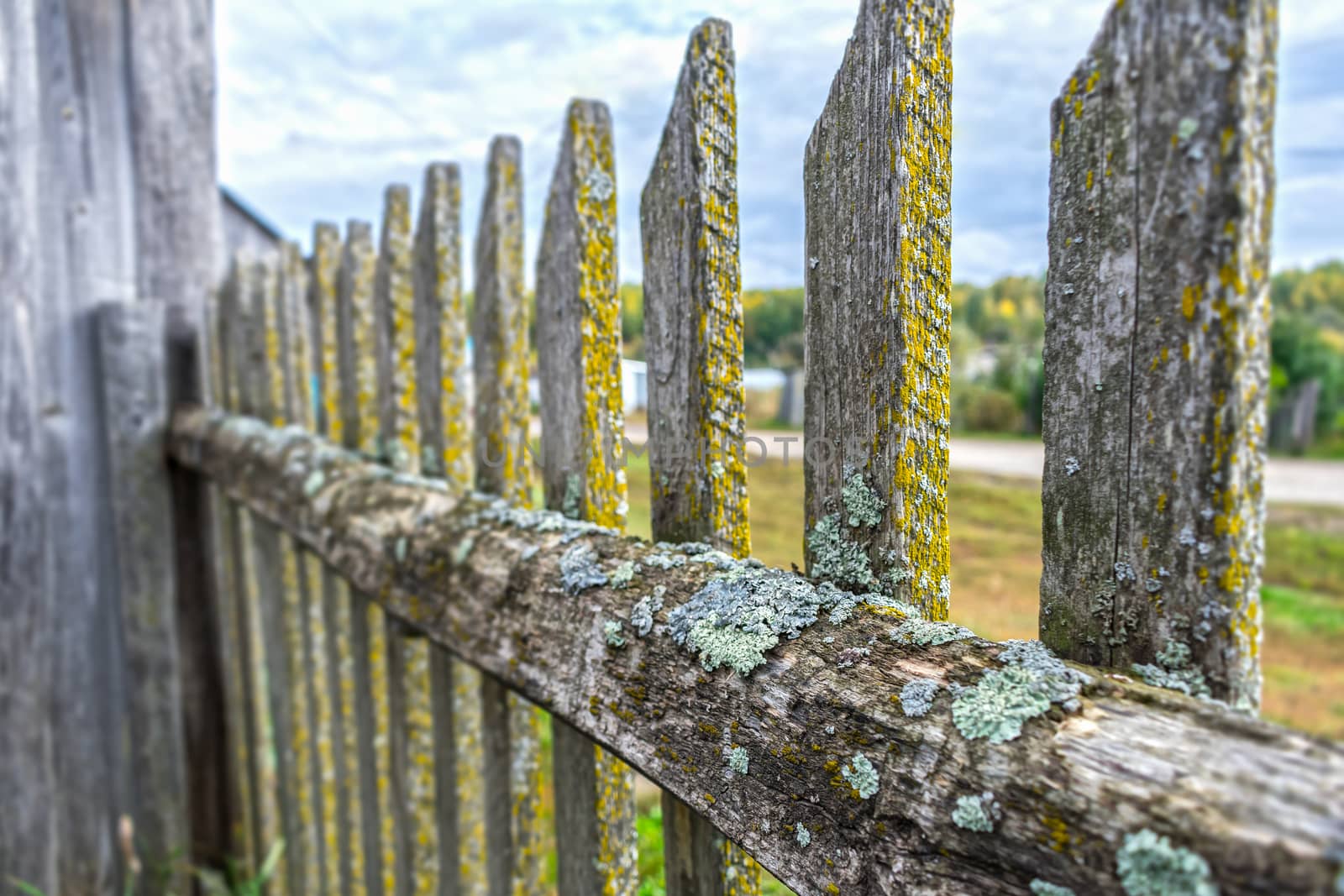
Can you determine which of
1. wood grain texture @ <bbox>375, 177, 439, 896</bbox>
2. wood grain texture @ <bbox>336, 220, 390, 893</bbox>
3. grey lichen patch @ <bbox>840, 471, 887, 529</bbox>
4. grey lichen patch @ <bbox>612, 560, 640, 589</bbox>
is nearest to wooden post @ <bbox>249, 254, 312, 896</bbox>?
wood grain texture @ <bbox>336, 220, 390, 893</bbox>

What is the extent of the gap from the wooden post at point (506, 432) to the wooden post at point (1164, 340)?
100 cm

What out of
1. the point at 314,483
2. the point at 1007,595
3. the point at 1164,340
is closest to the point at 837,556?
the point at 1164,340

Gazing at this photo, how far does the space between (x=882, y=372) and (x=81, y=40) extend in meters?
2.97

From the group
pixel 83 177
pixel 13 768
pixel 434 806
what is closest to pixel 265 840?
pixel 13 768

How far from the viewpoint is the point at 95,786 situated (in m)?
2.64

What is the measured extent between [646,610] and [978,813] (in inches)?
17.0

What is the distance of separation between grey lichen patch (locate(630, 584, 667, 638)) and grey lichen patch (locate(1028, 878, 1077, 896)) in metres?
0.46

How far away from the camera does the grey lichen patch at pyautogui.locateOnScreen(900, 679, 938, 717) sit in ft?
Answer: 2.14

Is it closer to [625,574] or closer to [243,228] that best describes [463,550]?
[625,574]

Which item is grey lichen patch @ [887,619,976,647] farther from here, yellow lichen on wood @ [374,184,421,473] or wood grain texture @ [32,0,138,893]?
wood grain texture @ [32,0,138,893]

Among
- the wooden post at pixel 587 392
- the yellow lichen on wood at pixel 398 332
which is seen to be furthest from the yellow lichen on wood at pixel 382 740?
the wooden post at pixel 587 392

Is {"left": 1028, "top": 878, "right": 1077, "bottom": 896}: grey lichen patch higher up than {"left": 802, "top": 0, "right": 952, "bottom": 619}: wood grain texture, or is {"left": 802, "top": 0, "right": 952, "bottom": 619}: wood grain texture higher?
{"left": 802, "top": 0, "right": 952, "bottom": 619}: wood grain texture

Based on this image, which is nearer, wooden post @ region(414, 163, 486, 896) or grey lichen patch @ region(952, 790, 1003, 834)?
grey lichen patch @ region(952, 790, 1003, 834)

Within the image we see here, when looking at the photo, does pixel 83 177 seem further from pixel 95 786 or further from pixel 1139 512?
pixel 1139 512
